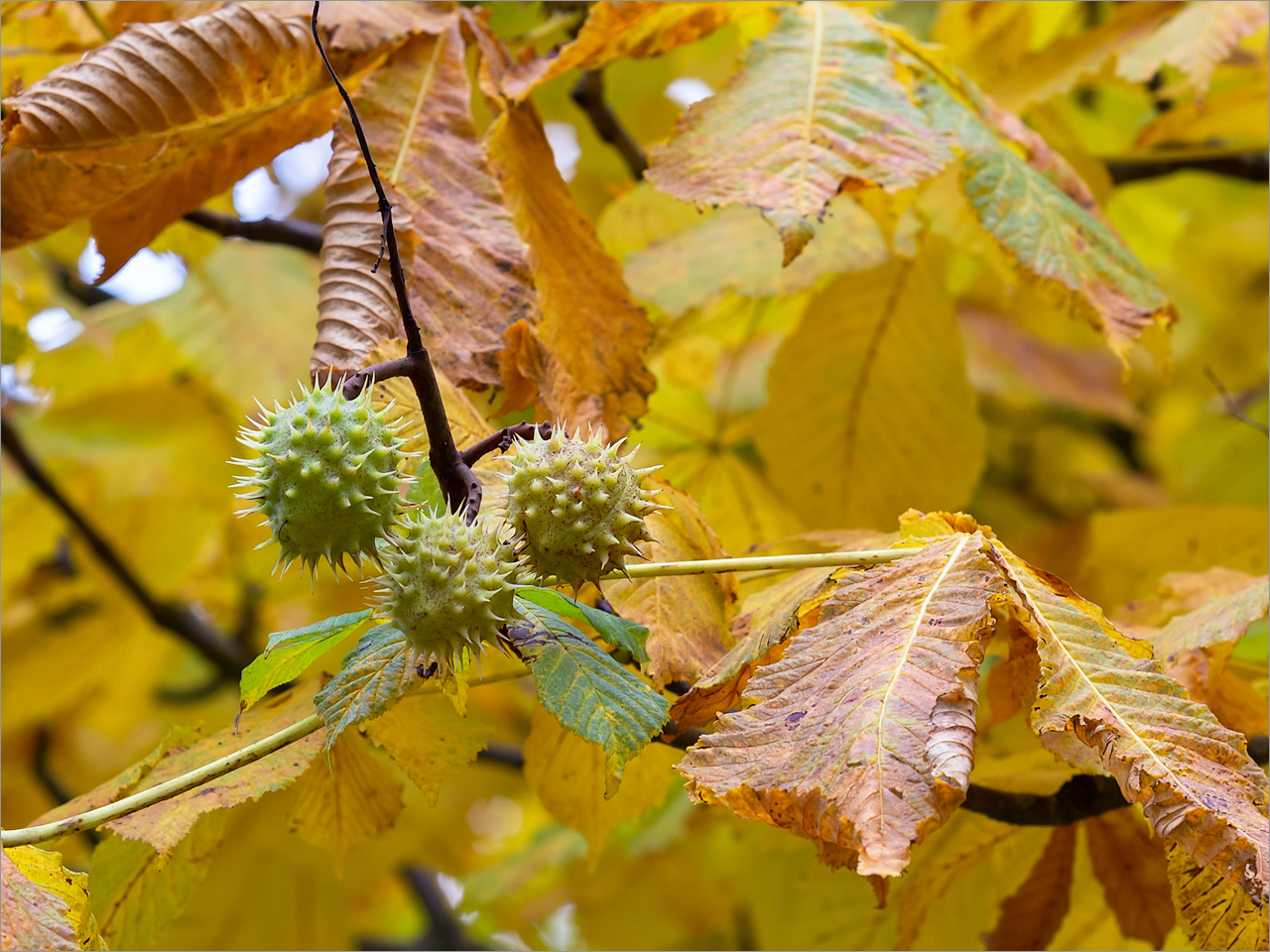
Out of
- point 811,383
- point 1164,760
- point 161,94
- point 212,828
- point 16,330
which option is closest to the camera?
point 1164,760

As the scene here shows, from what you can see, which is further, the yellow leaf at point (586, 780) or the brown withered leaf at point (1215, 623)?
the yellow leaf at point (586, 780)

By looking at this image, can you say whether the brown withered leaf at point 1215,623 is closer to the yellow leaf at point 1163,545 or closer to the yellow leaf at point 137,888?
the yellow leaf at point 1163,545

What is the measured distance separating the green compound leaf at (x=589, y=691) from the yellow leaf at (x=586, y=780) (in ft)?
1.57

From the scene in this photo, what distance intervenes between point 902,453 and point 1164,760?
Result: 1.15 m

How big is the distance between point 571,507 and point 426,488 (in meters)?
0.23

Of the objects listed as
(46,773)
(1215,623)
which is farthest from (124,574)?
(1215,623)

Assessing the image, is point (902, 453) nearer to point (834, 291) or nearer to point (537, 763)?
point (834, 291)

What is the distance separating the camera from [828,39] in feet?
5.00

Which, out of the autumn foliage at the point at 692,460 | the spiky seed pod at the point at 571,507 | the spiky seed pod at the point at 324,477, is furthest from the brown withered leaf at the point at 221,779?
the spiky seed pod at the point at 571,507

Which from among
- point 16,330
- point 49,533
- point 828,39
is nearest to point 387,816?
point 16,330

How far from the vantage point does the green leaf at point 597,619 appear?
115 cm

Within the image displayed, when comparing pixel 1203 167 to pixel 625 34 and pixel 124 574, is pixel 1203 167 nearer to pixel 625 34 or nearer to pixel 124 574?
pixel 625 34

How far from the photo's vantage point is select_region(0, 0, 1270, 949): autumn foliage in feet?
3.34

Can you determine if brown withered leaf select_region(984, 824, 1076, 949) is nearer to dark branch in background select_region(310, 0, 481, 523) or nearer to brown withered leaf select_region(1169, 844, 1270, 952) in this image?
brown withered leaf select_region(1169, 844, 1270, 952)
